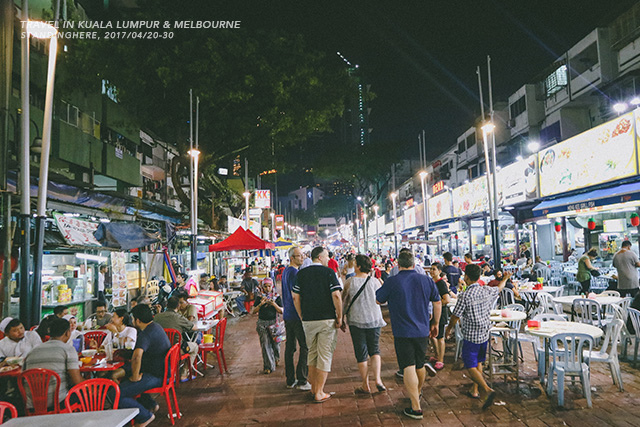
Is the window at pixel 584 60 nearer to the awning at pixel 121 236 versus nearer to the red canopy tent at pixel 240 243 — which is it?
the red canopy tent at pixel 240 243

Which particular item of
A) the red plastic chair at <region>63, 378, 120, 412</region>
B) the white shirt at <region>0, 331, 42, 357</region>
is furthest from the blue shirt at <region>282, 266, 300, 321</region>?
the white shirt at <region>0, 331, 42, 357</region>

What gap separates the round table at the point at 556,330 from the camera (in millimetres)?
5552

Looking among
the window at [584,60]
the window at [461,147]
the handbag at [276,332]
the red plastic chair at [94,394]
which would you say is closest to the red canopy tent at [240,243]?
the handbag at [276,332]

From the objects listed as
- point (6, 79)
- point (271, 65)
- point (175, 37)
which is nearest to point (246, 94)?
point (271, 65)

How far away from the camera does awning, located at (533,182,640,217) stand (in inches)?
396

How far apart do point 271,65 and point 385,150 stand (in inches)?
1093

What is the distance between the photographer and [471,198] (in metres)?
20.3

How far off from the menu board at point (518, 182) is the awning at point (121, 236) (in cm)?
1322

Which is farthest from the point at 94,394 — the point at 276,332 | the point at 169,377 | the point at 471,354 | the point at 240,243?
the point at 240,243

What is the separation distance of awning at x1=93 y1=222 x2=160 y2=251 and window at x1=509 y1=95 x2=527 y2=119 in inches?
899

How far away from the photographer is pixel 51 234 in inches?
391

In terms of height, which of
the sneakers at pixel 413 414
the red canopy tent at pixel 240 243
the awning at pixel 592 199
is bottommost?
the sneakers at pixel 413 414

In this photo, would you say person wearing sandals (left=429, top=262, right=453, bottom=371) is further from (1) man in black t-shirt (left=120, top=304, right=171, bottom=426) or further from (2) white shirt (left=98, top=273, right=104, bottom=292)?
(2) white shirt (left=98, top=273, right=104, bottom=292)

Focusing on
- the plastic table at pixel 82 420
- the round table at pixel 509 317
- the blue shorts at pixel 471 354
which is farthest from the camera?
the round table at pixel 509 317
